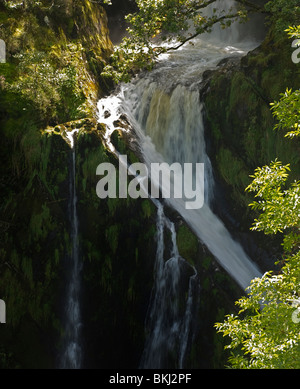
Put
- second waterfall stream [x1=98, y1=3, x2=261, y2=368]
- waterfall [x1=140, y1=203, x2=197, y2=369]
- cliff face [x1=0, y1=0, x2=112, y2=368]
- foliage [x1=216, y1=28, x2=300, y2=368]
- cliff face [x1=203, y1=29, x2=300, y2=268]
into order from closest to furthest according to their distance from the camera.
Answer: foliage [x1=216, y1=28, x2=300, y2=368]
waterfall [x1=140, y1=203, x2=197, y2=369]
second waterfall stream [x1=98, y1=3, x2=261, y2=368]
cliff face [x1=0, y1=0, x2=112, y2=368]
cliff face [x1=203, y1=29, x2=300, y2=268]

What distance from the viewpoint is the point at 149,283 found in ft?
33.9

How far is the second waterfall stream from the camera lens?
9.96 m

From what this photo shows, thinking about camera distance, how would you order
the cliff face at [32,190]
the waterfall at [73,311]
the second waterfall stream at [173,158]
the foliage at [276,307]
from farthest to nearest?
the cliff face at [32,190] < the waterfall at [73,311] < the second waterfall stream at [173,158] < the foliage at [276,307]

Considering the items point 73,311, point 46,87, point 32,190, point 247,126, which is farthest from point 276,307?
point 46,87

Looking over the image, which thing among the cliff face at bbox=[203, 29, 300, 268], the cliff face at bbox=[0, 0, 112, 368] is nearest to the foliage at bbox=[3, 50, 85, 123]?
the cliff face at bbox=[0, 0, 112, 368]

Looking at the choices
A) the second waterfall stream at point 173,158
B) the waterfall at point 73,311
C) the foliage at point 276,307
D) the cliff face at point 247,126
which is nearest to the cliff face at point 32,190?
the waterfall at point 73,311

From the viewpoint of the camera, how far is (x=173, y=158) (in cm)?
1323

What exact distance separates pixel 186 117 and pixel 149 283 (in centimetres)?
579

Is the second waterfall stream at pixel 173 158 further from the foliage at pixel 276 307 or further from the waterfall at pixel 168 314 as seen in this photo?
the foliage at pixel 276 307

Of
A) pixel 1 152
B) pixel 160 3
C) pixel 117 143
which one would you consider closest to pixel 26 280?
pixel 1 152

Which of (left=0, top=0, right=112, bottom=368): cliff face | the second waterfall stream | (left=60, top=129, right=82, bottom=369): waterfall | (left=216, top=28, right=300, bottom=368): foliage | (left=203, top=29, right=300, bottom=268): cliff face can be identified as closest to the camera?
(left=216, top=28, right=300, bottom=368): foliage

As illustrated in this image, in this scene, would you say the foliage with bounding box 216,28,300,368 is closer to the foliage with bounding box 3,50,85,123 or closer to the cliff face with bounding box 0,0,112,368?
the cliff face with bounding box 0,0,112,368

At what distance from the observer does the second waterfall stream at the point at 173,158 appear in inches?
392

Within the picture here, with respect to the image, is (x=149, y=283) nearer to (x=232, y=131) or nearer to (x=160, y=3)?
(x=232, y=131)
